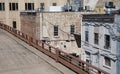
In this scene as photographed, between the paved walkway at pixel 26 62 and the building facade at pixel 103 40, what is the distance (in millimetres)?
9169

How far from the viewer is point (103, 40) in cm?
3403

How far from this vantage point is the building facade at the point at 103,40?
3148 centimetres

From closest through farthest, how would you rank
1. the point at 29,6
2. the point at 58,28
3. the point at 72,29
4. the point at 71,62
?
the point at 71,62 < the point at 58,28 < the point at 72,29 < the point at 29,6

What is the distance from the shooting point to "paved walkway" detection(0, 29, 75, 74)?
702 inches

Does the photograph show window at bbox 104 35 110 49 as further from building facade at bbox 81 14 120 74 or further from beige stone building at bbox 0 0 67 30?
beige stone building at bbox 0 0 67 30

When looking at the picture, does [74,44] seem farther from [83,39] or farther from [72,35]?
[83,39]

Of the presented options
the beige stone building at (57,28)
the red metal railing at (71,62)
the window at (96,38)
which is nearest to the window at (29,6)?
the beige stone building at (57,28)

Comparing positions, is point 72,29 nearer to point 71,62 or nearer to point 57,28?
point 57,28

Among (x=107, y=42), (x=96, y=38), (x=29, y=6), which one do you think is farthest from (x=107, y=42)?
(x=29, y=6)

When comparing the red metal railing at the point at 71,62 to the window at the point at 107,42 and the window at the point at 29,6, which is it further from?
the window at the point at 29,6

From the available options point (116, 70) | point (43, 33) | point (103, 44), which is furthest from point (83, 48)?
point (43, 33)

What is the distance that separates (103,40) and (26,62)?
15107 millimetres

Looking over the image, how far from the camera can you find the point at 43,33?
5022 cm

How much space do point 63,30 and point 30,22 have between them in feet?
21.1
